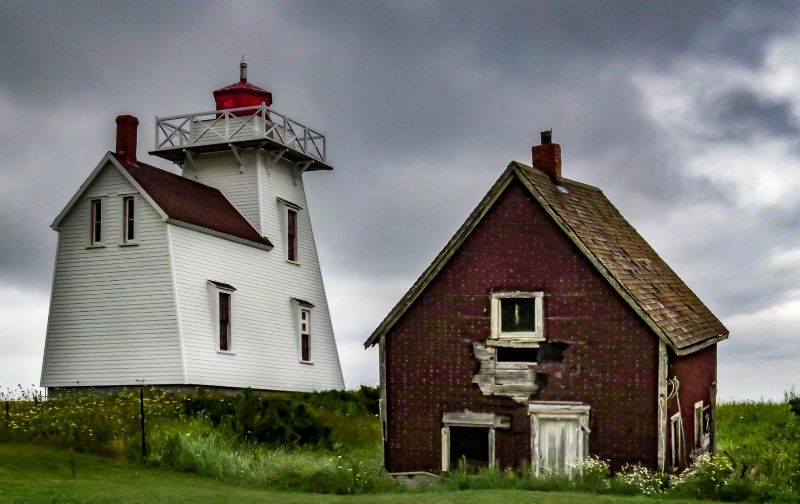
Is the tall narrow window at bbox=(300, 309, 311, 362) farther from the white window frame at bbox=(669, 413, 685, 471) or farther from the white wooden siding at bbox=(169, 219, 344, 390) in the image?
the white window frame at bbox=(669, 413, 685, 471)

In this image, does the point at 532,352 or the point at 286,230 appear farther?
the point at 286,230

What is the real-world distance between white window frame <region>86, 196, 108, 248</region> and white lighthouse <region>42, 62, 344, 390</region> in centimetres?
3

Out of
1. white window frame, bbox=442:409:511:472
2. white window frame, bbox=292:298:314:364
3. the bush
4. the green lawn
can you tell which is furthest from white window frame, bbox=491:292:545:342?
white window frame, bbox=292:298:314:364

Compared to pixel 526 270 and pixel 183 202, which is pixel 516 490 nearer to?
pixel 526 270

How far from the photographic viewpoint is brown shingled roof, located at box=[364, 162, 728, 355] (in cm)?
2166

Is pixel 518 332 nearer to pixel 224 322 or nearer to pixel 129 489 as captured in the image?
pixel 129 489

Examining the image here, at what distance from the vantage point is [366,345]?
76.5ft

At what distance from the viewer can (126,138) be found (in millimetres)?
35281

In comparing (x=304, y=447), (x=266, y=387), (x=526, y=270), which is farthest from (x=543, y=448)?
(x=266, y=387)

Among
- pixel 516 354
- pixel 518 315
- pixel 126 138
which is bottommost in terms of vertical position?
pixel 516 354

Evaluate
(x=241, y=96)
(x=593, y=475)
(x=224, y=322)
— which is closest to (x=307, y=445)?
(x=593, y=475)

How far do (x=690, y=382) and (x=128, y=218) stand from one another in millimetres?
17948

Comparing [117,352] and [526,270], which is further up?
[526,270]

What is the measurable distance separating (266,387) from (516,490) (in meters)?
18.2
